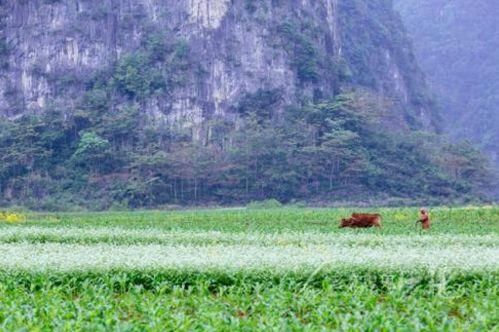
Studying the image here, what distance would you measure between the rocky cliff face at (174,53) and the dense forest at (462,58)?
26834 millimetres

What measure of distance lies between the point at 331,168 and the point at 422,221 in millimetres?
36686

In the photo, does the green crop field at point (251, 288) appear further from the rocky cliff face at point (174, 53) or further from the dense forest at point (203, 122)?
the rocky cliff face at point (174, 53)

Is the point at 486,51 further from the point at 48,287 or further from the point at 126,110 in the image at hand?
the point at 48,287

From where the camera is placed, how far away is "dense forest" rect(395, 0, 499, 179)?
3725 inches

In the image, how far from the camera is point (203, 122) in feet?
212

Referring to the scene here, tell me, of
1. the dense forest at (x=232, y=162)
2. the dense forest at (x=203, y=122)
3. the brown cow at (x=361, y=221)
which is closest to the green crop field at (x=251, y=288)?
the brown cow at (x=361, y=221)

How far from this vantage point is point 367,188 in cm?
5869

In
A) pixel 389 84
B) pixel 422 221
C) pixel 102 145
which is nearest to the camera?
pixel 422 221

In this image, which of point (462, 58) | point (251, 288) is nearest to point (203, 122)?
point (462, 58)

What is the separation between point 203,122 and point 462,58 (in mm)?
48856

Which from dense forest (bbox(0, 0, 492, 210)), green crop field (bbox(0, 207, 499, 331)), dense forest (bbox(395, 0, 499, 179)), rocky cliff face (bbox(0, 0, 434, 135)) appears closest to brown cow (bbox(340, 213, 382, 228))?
green crop field (bbox(0, 207, 499, 331))

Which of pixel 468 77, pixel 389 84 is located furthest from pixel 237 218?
pixel 468 77

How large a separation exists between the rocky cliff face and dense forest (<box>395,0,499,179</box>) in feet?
88.0

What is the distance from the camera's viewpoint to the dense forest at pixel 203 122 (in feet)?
185
